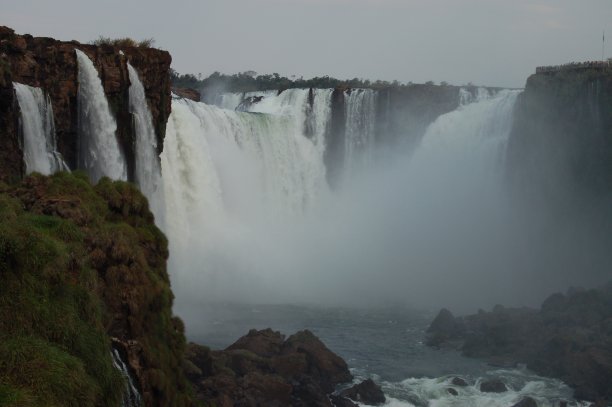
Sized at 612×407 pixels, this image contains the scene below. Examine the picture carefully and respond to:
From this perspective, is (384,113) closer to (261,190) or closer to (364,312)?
(261,190)

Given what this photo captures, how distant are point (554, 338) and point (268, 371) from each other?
8.63m

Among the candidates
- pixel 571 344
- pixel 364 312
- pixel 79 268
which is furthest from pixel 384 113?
pixel 79 268

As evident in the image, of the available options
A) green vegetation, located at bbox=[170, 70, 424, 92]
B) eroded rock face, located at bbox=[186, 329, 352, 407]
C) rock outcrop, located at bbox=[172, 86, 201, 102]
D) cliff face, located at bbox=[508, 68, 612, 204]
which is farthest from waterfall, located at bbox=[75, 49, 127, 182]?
green vegetation, located at bbox=[170, 70, 424, 92]

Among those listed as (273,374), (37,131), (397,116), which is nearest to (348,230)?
(397,116)

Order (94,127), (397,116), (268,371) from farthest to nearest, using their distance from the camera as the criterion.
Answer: (397,116), (94,127), (268,371)

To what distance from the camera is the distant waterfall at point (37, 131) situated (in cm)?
1877

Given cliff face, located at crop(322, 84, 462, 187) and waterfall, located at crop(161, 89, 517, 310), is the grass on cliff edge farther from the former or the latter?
cliff face, located at crop(322, 84, 462, 187)

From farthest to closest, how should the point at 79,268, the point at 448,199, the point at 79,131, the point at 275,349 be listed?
the point at 448,199
the point at 79,131
the point at 275,349
the point at 79,268

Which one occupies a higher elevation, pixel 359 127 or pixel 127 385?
pixel 359 127

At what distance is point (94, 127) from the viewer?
22.4 m

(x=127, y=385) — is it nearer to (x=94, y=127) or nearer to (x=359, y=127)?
(x=94, y=127)

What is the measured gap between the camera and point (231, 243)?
106ft

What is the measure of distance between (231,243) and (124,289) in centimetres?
2117

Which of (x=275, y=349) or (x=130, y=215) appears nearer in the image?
(x=130, y=215)
